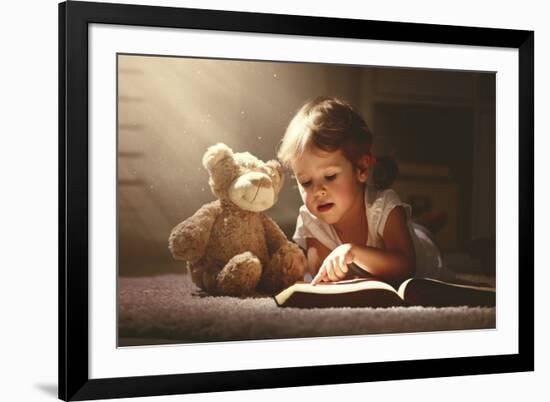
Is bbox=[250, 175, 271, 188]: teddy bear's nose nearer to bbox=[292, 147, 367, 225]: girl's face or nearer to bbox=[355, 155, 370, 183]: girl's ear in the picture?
bbox=[292, 147, 367, 225]: girl's face

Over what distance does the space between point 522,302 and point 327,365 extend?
65cm

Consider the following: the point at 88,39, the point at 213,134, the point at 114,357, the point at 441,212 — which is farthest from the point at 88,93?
the point at 441,212

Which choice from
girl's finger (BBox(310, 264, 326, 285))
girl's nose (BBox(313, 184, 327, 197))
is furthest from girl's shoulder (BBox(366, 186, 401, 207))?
girl's finger (BBox(310, 264, 326, 285))

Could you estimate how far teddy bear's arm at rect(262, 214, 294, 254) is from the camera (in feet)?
8.42

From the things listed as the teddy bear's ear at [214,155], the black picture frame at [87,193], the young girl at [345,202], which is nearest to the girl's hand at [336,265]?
the young girl at [345,202]

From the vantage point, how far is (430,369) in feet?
8.89

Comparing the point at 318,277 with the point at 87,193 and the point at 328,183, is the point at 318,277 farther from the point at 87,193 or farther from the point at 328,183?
the point at 87,193

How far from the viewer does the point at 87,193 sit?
237 centimetres

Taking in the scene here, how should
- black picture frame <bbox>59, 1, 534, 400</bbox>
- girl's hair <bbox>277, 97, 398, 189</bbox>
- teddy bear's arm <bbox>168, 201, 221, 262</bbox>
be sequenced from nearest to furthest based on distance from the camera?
black picture frame <bbox>59, 1, 534, 400</bbox> → teddy bear's arm <bbox>168, 201, 221, 262</bbox> → girl's hair <bbox>277, 97, 398, 189</bbox>

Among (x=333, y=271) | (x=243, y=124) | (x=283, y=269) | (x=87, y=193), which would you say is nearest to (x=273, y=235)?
(x=283, y=269)

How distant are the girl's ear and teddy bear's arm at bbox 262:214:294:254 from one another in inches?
10.8

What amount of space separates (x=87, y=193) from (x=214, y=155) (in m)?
0.35

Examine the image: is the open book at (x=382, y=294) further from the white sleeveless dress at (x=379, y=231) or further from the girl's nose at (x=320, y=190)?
the girl's nose at (x=320, y=190)

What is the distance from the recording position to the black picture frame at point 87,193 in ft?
7.73
